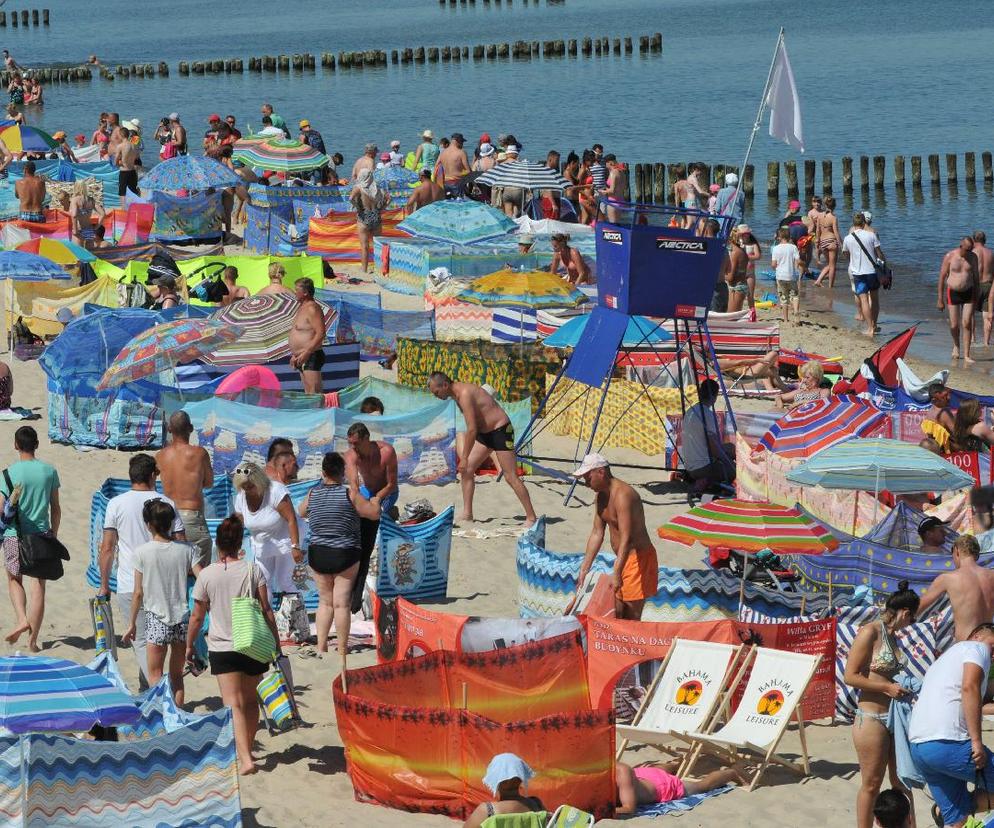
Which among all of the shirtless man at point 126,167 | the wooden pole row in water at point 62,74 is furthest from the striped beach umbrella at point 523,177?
the wooden pole row in water at point 62,74

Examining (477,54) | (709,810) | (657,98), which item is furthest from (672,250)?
(477,54)

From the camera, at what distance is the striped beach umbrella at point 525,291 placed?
16.6 metres

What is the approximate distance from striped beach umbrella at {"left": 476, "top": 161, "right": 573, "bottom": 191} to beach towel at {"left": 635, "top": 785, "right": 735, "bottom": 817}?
16470 millimetres

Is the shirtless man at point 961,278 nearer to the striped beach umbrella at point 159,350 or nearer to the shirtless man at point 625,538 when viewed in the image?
the striped beach umbrella at point 159,350

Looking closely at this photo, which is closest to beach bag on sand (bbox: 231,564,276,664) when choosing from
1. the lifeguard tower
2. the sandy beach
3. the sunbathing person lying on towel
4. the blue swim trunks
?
the sandy beach

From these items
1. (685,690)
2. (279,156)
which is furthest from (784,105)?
(279,156)

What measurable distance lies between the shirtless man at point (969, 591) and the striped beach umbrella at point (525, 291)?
8.78 metres

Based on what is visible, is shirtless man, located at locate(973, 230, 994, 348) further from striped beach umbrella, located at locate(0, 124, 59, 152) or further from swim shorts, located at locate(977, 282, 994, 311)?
striped beach umbrella, located at locate(0, 124, 59, 152)

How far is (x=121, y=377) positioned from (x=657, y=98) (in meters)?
45.8

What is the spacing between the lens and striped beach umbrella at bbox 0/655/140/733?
6637 mm

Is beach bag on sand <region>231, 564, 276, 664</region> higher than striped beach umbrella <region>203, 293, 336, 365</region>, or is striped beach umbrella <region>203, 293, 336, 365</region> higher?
beach bag on sand <region>231, 564, 276, 664</region>

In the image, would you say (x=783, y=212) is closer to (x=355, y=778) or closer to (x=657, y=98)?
(x=657, y=98)

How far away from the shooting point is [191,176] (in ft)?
75.9

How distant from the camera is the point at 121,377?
45.5 feet
